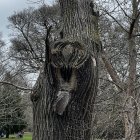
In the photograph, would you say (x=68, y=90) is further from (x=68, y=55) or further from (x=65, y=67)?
(x=68, y=55)

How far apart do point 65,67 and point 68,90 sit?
23 centimetres

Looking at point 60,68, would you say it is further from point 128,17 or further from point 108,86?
point 128,17

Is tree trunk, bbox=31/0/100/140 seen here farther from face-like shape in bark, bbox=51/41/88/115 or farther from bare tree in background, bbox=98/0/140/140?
bare tree in background, bbox=98/0/140/140

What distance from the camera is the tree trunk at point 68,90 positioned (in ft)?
13.3

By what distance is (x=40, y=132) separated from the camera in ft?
13.8

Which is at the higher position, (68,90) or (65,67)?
(65,67)

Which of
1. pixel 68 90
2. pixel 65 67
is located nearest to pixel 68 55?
pixel 65 67

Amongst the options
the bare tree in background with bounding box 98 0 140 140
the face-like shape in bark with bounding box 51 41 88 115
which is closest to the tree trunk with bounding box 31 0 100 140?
the face-like shape in bark with bounding box 51 41 88 115

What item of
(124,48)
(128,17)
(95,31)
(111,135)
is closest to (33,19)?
(124,48)

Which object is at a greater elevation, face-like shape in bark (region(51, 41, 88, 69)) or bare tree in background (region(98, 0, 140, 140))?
bare tree in background (region(98, 0, 140, 140))

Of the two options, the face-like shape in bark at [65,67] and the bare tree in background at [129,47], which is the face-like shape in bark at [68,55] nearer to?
the face-like shape in bark at [65,67]

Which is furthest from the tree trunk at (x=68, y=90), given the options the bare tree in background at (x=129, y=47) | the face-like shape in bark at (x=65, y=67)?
the bare tree in background at (x=129, y=47)

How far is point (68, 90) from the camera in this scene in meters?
4.05

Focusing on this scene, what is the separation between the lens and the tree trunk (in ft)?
13.3
